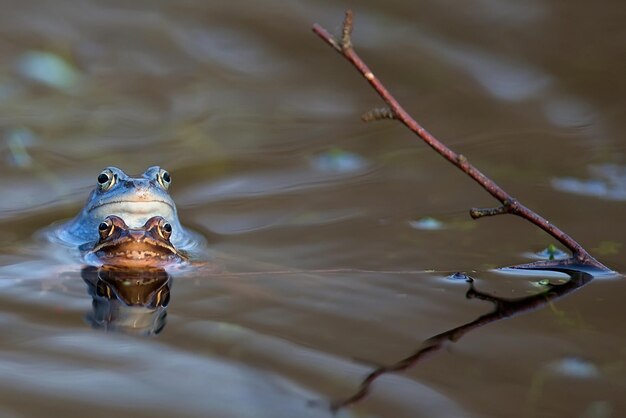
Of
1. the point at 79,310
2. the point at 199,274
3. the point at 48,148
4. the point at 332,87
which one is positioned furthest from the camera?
the point at 332,87

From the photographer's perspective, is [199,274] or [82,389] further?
[199,274]

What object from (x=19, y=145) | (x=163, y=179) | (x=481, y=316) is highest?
(x=19, y=145)

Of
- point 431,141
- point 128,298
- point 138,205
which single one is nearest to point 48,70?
point 138,205

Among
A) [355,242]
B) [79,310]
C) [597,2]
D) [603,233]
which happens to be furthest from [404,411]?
[597,2]

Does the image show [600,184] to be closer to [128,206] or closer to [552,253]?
[552,253]

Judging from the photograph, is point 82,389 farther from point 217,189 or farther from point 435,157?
point 435,157

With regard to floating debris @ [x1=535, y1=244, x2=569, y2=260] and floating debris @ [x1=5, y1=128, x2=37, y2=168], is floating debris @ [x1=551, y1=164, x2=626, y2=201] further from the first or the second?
floating debris @ [x1=5, y1=128, x2=37, y2=168]

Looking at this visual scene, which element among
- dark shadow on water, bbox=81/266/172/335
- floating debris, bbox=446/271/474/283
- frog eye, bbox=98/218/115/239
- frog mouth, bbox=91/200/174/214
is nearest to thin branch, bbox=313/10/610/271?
floating debris, bbox=446/271/474/283
